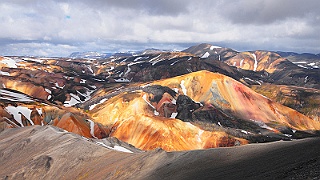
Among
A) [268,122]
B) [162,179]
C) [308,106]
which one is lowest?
[308,106]

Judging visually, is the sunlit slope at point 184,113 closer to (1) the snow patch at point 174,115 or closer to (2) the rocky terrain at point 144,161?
(1) the snow patch at point 174,115

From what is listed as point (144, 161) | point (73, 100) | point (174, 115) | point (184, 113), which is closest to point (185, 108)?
point (184, 113)

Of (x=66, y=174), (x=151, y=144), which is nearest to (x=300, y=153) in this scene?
(x=66, y=174)

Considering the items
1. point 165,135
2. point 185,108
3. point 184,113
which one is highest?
point 165,135

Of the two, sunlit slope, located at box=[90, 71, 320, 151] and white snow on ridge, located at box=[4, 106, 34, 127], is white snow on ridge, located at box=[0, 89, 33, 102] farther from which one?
sunlit slope, located at box=[90, 71, 320, 151]

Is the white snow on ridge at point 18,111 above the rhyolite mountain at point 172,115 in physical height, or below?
above

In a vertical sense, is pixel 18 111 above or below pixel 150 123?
above

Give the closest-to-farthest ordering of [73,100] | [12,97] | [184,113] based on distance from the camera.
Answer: [184,113] < [12,97] < [73,100]

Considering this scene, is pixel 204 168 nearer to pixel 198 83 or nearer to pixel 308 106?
pixel 198 83

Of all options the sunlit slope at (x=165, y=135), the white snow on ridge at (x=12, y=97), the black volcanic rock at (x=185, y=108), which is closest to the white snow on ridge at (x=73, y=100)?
the white snow on ridge at (x=12, y=97)

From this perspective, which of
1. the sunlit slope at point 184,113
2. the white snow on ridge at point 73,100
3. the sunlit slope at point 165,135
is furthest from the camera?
the white snow on ridge at point 73,100

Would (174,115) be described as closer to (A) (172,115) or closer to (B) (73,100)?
(A) (172,115)
